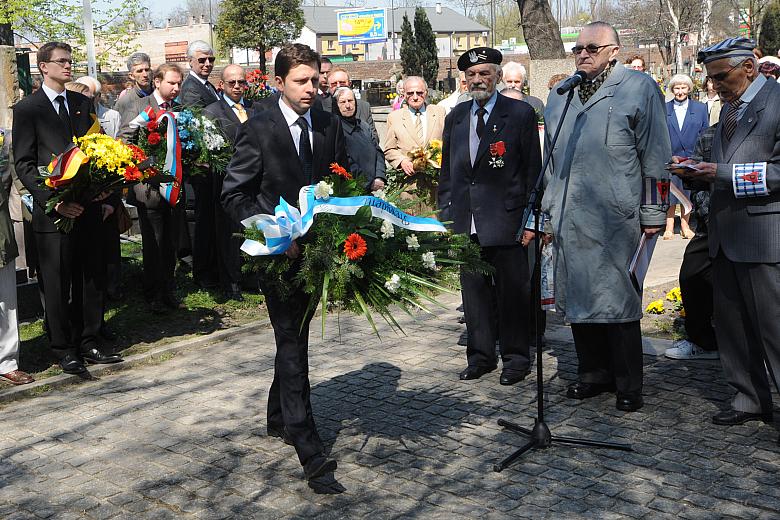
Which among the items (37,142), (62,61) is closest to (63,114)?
(37,142)

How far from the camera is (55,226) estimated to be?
7.46m

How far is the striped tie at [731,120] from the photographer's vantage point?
5.79 meters

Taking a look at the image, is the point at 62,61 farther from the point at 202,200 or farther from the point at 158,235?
the point at 202,200

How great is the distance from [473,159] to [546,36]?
42.4 feet

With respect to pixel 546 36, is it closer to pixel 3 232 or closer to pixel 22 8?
pixel 3 232

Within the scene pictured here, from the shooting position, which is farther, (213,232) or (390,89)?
(390,89)

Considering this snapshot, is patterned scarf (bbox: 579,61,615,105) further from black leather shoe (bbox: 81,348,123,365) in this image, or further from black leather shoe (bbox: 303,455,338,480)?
black leather shoe (bbox: 81,348,123,365)

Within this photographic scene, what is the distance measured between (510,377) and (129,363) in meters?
Result: 3.10

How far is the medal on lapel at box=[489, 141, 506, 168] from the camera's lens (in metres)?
6.80

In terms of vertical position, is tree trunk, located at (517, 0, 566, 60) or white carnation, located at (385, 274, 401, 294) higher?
tree trunk, located at (517, 0, 566, 60)

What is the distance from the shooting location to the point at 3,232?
23.0 ft

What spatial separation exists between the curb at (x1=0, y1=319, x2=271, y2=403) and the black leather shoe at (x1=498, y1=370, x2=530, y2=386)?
2.76 m

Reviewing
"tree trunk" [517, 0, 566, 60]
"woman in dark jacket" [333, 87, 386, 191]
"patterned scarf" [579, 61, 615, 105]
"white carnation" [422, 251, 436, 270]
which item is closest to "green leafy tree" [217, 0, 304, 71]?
"tree trunk" [517, 0, 566, 60]

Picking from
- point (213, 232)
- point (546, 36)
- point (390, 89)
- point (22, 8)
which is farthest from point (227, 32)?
point (213, 232)
